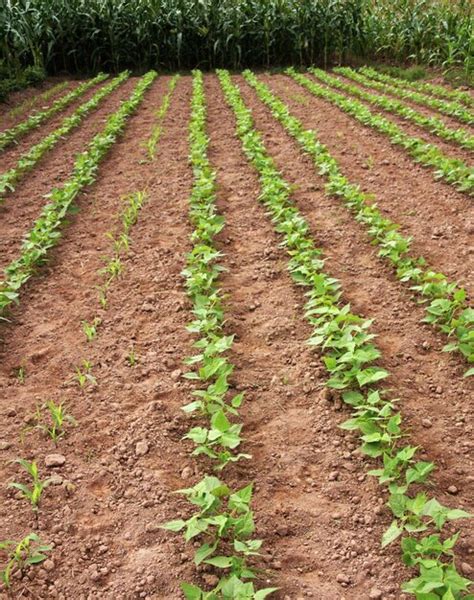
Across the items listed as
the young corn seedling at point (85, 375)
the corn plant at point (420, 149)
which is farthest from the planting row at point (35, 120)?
the young corn seedling at point (85, 375)

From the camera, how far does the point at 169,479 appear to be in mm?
2719

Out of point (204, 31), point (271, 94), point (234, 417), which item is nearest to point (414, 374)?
point (234, 417)

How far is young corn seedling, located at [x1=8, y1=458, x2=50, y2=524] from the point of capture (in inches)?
102

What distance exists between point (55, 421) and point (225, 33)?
543 inches

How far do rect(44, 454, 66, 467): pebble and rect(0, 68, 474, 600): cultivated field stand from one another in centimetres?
1

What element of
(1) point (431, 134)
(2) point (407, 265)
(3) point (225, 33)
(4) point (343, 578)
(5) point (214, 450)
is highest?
(3) point (225, 33)

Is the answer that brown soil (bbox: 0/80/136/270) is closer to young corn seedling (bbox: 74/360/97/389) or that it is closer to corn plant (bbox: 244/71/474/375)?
young corn seedling (bbox: 74/360/97/389)

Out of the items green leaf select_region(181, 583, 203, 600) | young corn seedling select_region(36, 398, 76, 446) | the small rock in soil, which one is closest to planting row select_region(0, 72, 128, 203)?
young corn seedling select_region(36, 398, 76, 446)

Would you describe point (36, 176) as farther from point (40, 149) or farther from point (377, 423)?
point (377, 423)

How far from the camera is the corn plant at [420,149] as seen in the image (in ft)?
19.3

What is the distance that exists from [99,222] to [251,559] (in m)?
3.92

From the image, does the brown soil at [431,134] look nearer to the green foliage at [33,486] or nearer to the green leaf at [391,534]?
the green leaf at [391,534]

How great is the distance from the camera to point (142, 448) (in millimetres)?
2887

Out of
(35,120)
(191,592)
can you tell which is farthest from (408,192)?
(35,120)
